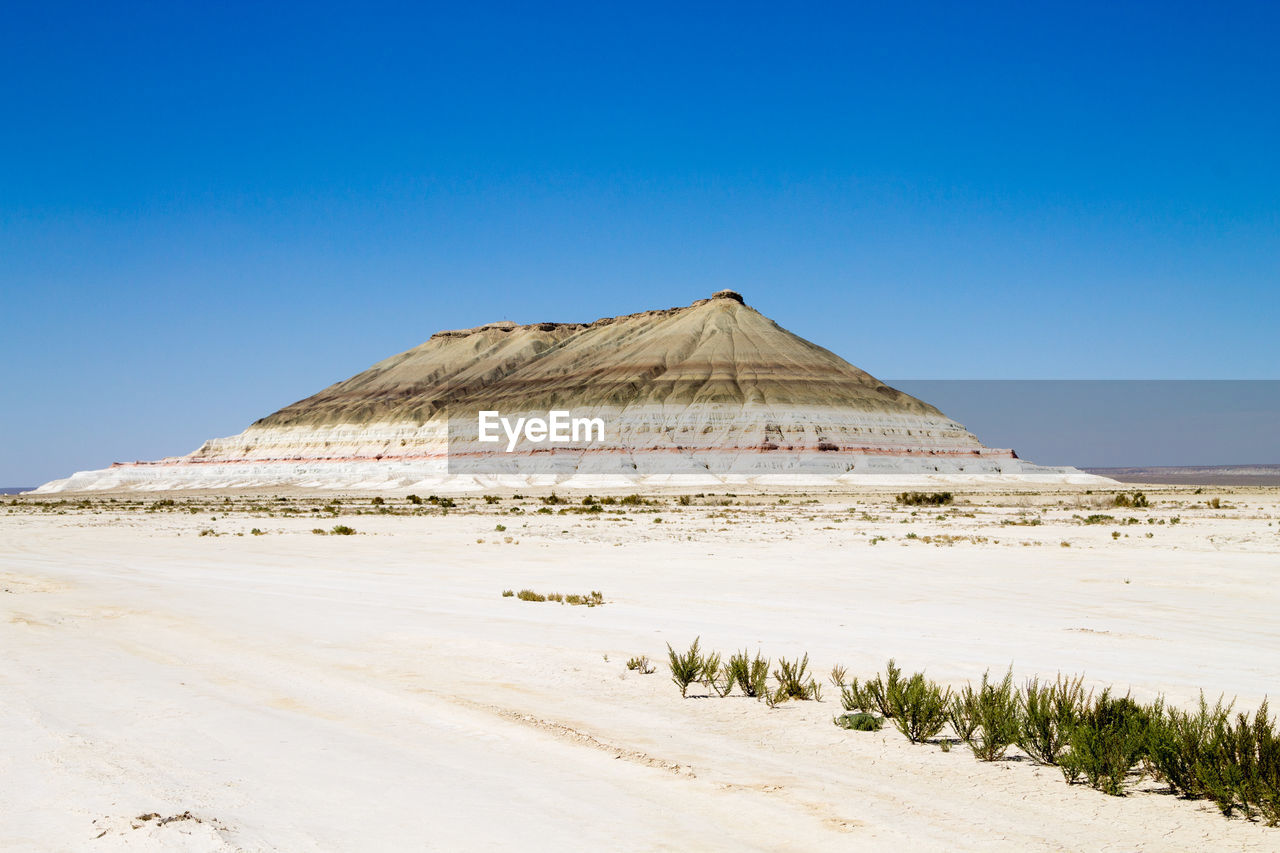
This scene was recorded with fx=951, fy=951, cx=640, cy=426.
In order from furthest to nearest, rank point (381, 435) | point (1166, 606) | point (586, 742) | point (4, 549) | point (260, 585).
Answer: point (381, 435) < point (4, 549) < point (260, 585) < point (1166, 606) < point (586, 742)

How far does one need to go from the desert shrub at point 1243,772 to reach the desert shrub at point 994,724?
1279 mm

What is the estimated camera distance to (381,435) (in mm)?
146500

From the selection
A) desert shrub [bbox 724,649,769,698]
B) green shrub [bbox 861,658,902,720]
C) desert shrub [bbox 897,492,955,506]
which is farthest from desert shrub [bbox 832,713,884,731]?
desert shrub [bbox 897,492,955,506]

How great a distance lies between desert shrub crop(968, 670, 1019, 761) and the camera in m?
6.84

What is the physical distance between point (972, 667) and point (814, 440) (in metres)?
Answer: 109

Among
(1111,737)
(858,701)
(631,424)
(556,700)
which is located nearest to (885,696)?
(858,701)

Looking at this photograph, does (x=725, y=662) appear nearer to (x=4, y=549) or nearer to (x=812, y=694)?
(x=812, y=694)

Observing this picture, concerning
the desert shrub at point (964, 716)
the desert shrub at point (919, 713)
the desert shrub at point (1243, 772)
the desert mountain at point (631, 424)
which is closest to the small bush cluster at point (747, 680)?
the desert shrub at point (919, 713)

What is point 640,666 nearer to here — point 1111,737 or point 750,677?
point 750,677

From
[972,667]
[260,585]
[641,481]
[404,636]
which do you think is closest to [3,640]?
[404,636]

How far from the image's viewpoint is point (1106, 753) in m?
6.24

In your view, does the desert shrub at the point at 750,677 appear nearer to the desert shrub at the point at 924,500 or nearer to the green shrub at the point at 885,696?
the green shrub at the point at 885,696

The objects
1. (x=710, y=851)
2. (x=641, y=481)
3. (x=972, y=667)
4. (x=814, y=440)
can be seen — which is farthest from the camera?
(x=814, y=440)

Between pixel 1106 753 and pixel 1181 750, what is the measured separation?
44 cm
